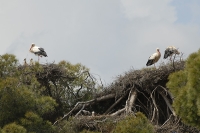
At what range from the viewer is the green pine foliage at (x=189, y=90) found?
41.1 ft

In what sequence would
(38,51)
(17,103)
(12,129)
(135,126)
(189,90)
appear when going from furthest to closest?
(38,51)
(17,103)
(12,129)
(135,126)
(189,90)

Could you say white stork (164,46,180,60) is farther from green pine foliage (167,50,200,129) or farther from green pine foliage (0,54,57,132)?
green pine foliage (0,54,57,132)

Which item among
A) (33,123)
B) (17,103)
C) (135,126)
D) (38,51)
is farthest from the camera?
(38,51)

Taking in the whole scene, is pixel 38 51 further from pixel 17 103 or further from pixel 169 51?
pixel 17 103

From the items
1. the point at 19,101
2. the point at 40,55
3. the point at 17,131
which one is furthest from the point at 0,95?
the point at 40,55

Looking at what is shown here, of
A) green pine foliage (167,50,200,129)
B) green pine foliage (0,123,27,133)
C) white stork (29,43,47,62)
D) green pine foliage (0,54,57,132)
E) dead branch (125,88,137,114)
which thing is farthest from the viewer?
white stork (29,43,47,62)

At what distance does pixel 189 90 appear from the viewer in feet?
41.9

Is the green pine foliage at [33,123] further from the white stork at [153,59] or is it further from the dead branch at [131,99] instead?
the white stork at [153,59]

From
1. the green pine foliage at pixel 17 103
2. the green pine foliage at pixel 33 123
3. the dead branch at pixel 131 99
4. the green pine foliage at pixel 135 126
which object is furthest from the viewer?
the dead branch at pixel 131 99

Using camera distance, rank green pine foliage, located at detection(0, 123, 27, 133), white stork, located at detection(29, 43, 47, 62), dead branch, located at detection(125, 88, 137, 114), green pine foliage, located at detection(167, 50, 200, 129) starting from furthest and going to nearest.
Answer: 1. white stork, located at detection(29, 43, 47, 62)
2. dead branch, located at detection(125, 88, 137, 114)
3. green pine foliage, located at detection(0, 123, 27, 133)
4. green pine foliage, located at detection(167, 50, 200, 129)

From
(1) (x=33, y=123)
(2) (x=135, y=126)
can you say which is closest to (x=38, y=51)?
(1) (x=33, y=123)

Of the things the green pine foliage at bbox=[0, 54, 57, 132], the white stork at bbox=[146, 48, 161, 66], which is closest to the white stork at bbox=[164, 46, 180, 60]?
the white stork at bbox=[146, 48, 161, 66]

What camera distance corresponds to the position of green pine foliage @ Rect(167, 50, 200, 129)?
41.1 ft

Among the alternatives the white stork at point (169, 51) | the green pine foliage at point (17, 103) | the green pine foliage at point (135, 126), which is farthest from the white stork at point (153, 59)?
the green pine foliage at point (135, 126)
